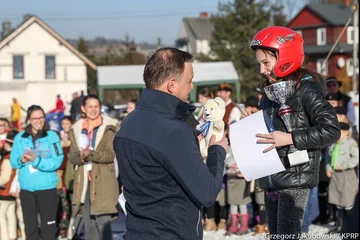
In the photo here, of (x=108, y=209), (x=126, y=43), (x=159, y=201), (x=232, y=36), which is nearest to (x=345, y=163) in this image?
(x=108, y=209)

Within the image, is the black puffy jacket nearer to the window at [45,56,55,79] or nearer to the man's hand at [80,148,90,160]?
the man's hand at [80,148,90,160]

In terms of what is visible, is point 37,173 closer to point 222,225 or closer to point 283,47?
point 222,225

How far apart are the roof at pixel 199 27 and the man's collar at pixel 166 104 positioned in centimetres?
8740

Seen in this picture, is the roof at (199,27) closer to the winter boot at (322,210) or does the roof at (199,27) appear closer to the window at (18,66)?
the window at (18,66)

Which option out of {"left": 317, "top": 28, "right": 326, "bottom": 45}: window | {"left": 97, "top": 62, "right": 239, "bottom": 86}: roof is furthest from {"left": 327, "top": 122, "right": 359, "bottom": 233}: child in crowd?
{"left": 317, "top": 28, "right": 326, "bottom": 45}: window

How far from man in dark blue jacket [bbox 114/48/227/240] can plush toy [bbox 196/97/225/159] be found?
0.25 meters

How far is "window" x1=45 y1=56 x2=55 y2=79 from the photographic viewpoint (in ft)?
171

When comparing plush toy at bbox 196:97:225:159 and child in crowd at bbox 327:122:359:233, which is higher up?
plush toy at bbox 196:97:225:159

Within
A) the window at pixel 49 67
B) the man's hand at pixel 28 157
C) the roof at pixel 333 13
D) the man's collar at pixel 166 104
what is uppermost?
the roof at pixel 333 13

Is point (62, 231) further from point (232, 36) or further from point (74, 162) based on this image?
point (232, 36)

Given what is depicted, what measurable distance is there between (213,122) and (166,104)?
564 mm

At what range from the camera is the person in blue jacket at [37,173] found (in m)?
8.28

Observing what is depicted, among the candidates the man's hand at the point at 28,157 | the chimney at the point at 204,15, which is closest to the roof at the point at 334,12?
the chimney at the point at 204,15

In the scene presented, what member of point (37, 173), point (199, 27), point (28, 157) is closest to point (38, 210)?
point (37, 173)
